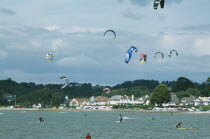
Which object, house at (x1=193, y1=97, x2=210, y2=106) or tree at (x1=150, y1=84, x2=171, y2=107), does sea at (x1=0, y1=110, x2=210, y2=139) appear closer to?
tree at (x1=150, y1=84, x2=171, y2=107)

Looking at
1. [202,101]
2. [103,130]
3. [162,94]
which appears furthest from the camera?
[202,101]

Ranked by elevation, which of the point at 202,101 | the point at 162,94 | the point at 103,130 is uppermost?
the point at 162,94

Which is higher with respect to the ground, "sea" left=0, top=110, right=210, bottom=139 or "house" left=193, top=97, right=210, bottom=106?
"house" left=193, top=97, right=210, bottom=106

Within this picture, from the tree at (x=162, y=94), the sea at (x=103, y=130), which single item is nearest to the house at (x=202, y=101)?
the tree at (x=162, y=94)

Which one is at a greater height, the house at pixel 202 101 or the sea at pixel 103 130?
the house at pixel 202 101

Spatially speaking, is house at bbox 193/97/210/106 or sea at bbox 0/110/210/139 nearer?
sea at bbox 0/110/210/139

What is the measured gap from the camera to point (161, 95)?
16125 centimetres

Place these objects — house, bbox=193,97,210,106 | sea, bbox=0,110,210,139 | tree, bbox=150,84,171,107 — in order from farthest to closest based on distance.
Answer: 1. house, bbox=193,97,210,106
2. tree, bbox=150,84,171,107
3. sea, bbox=0,110,210,139

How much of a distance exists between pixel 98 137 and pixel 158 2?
34027mm

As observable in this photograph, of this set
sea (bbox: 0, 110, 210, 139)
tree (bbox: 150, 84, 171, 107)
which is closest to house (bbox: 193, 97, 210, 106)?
tree (bbox: 150, 84, 171, 107)

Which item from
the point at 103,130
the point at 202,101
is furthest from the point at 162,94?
the point at 103,130

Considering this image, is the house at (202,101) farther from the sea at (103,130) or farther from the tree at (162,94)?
the sea at (103,130)

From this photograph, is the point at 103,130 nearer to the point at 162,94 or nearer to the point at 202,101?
the point at 162,94

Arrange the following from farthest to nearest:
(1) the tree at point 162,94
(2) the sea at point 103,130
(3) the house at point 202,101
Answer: (3) the house at point 202,101, (1) the tree at point 162,94, (2) the sea at point 103,130
